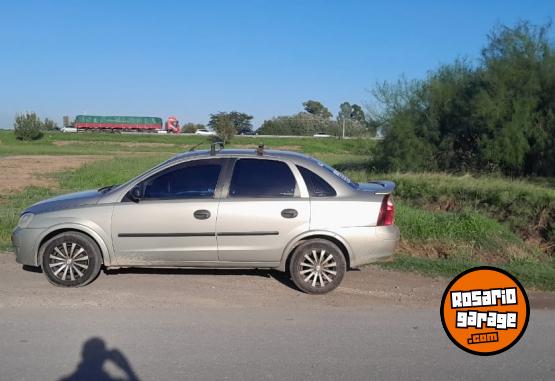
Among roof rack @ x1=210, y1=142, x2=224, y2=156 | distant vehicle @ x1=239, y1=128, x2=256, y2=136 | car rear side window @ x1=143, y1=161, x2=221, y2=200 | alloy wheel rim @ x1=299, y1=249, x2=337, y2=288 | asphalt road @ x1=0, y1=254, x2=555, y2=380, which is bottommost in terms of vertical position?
asphalt road @ x1=0, y1=254, x2=555, y2=380

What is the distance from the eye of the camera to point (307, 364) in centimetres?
437

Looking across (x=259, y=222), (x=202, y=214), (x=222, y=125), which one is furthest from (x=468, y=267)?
(x=222, y=125)

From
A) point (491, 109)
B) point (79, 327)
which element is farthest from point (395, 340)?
point (491, 109)

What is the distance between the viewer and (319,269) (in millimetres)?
6426

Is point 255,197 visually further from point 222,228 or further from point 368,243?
point 368,243

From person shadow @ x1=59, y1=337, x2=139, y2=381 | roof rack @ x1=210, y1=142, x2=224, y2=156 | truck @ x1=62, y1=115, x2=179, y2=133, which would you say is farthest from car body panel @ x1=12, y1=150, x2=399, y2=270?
truck @ x1=62, y1=115, x2=179, y2=133

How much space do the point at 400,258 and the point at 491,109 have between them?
15.5m

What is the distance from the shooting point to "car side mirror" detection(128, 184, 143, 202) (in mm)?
6512

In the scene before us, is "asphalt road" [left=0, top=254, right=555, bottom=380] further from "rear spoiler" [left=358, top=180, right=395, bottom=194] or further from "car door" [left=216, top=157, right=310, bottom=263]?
"rear spoiler" [left=358, top=180, right=395, bottom=194]

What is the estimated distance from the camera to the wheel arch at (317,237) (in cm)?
641

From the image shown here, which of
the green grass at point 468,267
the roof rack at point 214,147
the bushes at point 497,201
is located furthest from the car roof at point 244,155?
the bushes at point 497,201

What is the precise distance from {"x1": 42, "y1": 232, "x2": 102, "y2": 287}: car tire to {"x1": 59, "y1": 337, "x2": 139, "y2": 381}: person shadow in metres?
1.77

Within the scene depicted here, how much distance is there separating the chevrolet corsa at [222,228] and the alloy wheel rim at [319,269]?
1 cm

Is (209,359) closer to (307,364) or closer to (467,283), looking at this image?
(307,364)
